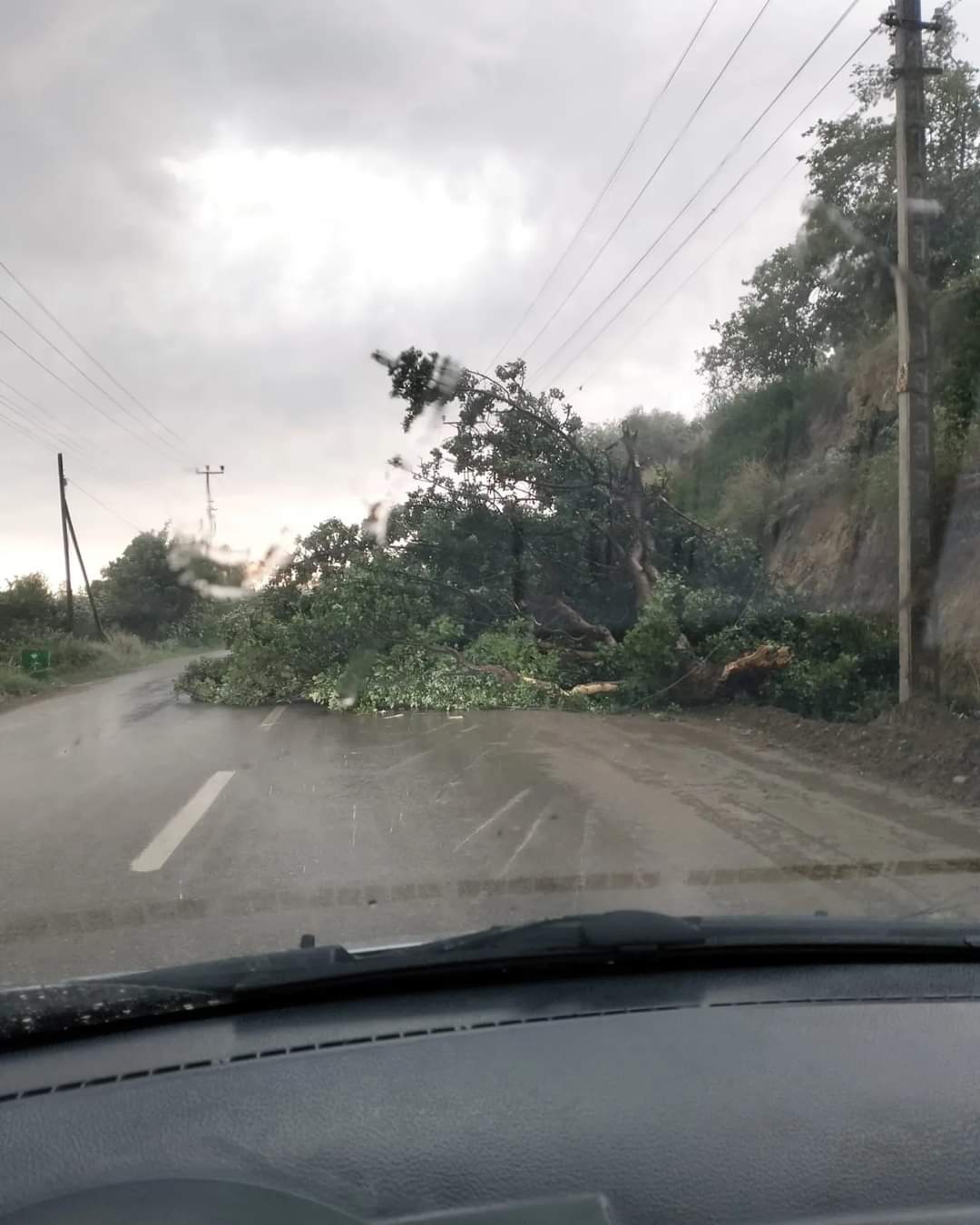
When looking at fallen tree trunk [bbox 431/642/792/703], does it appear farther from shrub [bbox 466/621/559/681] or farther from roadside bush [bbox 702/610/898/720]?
shrub [bbox 466/621/559/681]

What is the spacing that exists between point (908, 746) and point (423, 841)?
5535 millimetres

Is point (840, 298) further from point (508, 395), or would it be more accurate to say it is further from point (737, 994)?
point (737, 994)

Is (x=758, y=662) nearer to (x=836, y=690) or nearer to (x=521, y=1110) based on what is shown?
(x=836, y=690)

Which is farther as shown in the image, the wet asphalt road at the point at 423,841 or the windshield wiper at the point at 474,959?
the wet asphalt road at the point at 423,841

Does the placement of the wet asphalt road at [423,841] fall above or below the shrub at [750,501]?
below

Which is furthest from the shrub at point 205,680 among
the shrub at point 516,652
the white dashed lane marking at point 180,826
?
the white dashed lane marking at point 180,826

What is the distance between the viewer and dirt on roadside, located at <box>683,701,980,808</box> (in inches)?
400

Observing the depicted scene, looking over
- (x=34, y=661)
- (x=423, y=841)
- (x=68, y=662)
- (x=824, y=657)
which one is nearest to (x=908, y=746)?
(x=824, y=657)

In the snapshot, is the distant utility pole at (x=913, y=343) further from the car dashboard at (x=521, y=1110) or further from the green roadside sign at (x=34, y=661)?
the green roadside sign at (x=34, y=661)

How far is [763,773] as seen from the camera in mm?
11070

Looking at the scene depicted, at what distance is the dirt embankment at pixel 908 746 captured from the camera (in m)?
10.1

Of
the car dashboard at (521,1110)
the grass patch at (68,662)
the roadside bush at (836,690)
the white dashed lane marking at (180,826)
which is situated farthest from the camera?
the grass patch at (68,662)

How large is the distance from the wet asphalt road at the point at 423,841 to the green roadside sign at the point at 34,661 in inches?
845

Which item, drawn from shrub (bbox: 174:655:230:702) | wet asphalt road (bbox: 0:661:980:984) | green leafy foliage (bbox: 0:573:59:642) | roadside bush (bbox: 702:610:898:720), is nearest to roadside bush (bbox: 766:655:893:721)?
roadside bush (bbox: 702:610:898:720)
